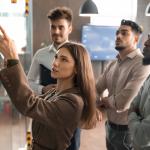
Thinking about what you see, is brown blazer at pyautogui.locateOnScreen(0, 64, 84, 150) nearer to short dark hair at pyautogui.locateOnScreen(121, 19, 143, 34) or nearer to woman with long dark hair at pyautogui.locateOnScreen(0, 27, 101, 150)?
woman with long dark hair at pyautogui.locateOnScreen(0, 27, 101, 150)

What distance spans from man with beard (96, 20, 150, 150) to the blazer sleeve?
1.04m

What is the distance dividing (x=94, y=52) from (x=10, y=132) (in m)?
3.87

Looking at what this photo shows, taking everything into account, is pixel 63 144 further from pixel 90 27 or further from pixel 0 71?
pixel 90 27

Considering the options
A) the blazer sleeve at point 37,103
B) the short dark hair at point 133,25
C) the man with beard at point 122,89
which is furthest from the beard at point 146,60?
the blazer sleeve at point 37,103

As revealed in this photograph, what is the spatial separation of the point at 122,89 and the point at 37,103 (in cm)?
122

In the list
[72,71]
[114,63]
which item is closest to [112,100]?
[114,63]

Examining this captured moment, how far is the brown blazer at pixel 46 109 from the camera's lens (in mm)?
1316

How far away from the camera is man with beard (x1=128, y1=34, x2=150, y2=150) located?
5.95 ft

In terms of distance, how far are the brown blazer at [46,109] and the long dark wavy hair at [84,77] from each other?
4cm

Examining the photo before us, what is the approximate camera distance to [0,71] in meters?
1.33

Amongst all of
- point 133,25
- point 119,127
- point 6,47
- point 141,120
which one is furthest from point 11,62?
point 133,25

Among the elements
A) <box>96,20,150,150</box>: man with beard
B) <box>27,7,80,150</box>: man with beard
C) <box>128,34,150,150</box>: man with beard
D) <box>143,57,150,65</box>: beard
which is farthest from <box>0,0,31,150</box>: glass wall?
<box>128,34,150,150</box>: man with beard

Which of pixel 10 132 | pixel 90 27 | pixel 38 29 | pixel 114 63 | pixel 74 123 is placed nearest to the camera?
pixel 74 123

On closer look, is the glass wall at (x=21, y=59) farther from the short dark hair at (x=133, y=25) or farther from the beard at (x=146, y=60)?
the beard at (x=146, y=60)
